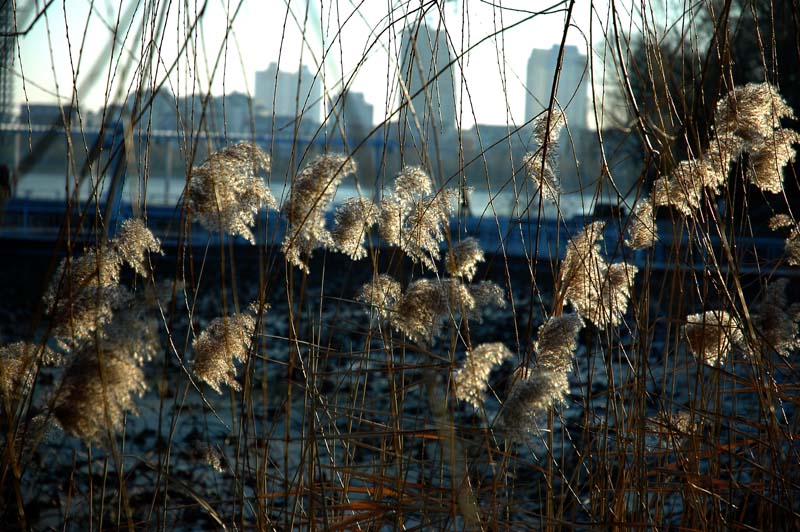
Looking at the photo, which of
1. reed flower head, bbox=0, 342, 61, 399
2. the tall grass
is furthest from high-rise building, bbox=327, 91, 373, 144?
reed flower head, bbox=0, 342, 61, 399

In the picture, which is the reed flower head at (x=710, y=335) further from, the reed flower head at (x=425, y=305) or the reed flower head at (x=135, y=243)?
the reed flower head at (x=135, y=243)

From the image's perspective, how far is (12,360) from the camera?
890 mm

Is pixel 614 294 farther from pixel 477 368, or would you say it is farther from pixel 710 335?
pixel 477 368

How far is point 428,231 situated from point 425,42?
0.33 meters

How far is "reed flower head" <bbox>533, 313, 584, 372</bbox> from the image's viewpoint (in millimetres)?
879

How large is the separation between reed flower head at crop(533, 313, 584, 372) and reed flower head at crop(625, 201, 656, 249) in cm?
26

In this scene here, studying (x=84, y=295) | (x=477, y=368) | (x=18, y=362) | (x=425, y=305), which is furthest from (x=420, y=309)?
(x=18, y=362)

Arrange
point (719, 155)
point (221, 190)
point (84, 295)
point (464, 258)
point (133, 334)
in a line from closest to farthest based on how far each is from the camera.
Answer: point (133, 334) → point (84, 295) → point (221, 190) → point (464, 258) → point (719, 155)

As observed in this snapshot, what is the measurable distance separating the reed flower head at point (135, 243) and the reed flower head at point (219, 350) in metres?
0.14

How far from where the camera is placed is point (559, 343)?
0.89 m

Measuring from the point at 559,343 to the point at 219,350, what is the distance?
423mm

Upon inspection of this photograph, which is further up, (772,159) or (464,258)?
(772,159)

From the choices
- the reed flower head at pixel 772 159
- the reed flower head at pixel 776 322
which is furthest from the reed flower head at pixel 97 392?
the reed flower head at pixel 772 159

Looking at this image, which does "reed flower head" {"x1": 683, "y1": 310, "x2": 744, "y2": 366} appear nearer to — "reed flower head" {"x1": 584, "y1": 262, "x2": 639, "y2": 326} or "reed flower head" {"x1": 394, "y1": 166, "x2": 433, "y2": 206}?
"reed flower head" {"x1": 584, "y1": 262, "x2": 639, "y2": 326}
